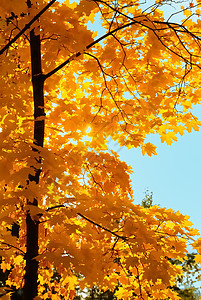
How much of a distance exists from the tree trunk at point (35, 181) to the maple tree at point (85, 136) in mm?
13

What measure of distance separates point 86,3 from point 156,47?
115 centimetres

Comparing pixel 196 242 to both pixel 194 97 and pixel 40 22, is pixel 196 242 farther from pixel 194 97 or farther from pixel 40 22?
pixel 40 22

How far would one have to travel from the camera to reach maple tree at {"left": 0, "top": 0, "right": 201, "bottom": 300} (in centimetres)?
305

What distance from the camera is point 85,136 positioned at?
4.55 m

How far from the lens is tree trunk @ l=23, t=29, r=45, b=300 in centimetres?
378

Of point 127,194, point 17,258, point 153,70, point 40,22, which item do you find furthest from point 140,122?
point 17,258

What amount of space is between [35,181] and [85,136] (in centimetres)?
108

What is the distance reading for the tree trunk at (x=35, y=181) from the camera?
12.4ft

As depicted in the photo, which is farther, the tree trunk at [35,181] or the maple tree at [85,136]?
the tree trunk at [35,181]

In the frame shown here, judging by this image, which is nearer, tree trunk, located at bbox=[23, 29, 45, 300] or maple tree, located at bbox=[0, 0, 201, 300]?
maple tree, located at bbox=[0, 0, 201, 300]

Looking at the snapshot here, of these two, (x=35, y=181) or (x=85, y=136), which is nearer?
(x=35, y=181)

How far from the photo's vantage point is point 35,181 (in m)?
3.87

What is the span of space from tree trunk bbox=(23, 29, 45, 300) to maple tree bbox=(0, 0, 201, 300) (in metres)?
0.01

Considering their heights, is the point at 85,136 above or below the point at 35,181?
above
